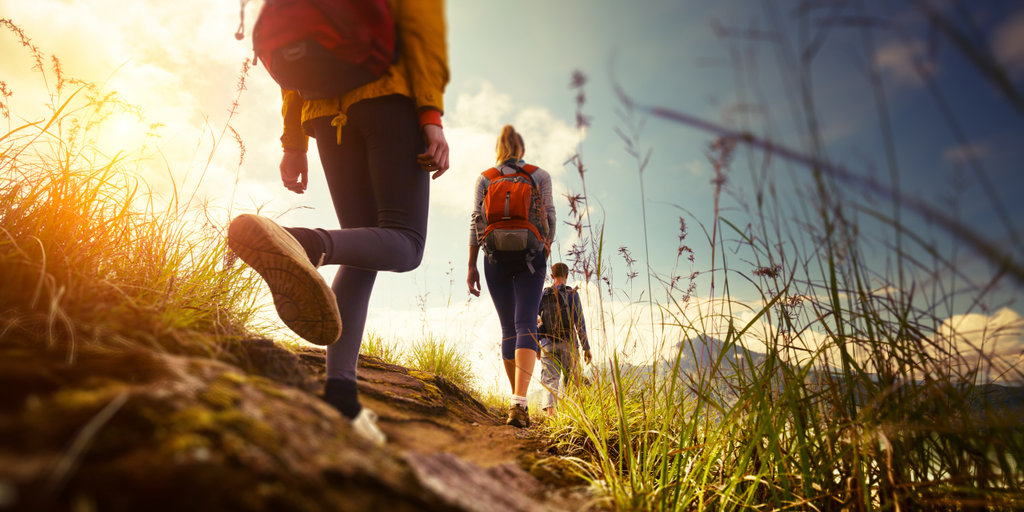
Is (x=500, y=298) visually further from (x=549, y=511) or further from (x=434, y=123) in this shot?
(x=549, y=511)

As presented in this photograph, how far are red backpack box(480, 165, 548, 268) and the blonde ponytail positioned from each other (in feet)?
0.97

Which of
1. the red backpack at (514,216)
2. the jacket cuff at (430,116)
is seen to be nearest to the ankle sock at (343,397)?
the jacket cuff at (430,116)

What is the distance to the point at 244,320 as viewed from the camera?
7.11ft

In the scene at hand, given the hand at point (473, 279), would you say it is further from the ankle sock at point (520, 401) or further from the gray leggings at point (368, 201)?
the gray leggings at point (368, 201)

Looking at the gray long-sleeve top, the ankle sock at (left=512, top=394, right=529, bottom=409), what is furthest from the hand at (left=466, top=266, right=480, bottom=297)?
the ankle sock at (left=512, top=394, right=529, bottom=409)

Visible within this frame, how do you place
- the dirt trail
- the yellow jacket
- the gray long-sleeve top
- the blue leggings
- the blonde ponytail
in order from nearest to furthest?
the dirt trail < the yellow jacket < the blue leggings < the gray long-sleeve top < the blonde ponytail

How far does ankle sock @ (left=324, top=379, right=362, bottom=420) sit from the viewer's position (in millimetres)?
1164

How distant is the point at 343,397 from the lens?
1.21 m

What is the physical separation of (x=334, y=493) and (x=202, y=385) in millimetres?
335

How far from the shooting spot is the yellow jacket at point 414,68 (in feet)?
5.06

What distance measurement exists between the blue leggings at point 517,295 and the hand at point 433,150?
1452 mm

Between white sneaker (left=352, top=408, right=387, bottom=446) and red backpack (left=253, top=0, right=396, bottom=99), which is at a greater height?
red backpack (left=253, top=0, right=396, bottom=99)

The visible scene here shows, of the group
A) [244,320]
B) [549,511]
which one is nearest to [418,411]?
[549,511]

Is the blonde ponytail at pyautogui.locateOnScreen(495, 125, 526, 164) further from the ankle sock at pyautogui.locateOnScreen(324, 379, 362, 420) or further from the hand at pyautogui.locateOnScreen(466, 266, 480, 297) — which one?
the ankle sock at pyautogui.locateOnScreen(324, 379, 362, 420)
